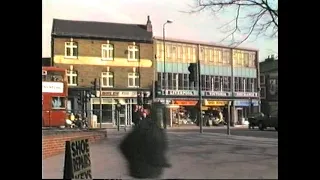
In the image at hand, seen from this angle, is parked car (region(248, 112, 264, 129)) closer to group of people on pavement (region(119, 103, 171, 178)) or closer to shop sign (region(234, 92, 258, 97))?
shop sign (region(234, 92, 258, 97))

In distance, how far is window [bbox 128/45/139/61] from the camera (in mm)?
6082

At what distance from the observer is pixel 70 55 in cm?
647

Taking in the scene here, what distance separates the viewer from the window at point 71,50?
5969 mm

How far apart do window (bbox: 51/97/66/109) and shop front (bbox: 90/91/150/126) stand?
2.38ft

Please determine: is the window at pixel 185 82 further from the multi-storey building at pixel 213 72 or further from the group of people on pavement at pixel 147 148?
the group of people on pavement at pixel 147 148

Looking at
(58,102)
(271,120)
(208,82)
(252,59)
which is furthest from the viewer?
(58,102)

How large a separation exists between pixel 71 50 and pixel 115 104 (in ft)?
3.48

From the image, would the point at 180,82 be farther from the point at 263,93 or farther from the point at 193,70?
the point at 263,93

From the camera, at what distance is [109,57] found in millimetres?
6402

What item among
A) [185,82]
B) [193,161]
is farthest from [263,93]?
[185,82]

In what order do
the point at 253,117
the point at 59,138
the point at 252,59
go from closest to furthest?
1. the point at 252,59
2. the point at 253,117
3. the point at 59,138
